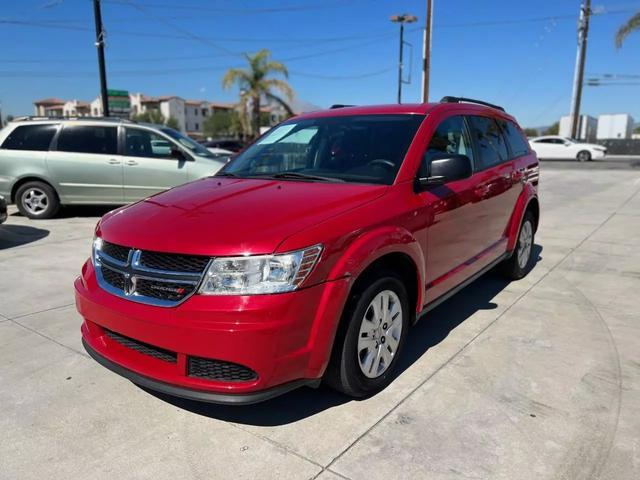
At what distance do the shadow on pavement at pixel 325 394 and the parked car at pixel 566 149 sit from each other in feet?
87.4

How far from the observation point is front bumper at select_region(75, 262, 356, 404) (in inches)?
90.9

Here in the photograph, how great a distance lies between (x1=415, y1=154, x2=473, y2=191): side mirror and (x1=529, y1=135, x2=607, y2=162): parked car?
27792 mm

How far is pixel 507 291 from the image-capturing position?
4.96m

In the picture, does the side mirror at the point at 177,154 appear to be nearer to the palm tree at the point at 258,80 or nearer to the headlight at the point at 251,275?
the headlight at the point at 251,275

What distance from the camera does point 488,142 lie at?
4.54 metres

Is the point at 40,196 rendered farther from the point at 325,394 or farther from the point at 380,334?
the point at 380,334

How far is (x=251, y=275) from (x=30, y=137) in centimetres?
822

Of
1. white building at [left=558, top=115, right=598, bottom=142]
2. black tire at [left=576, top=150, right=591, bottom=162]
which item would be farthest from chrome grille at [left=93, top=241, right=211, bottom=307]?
white building at [left=558, top=115, right=598, bottom=142]

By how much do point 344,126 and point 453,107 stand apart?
91 cm

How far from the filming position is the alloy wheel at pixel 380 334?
2828 millimetres

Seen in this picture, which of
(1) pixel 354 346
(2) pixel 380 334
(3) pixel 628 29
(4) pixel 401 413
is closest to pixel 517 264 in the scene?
(2) pixel 380 334

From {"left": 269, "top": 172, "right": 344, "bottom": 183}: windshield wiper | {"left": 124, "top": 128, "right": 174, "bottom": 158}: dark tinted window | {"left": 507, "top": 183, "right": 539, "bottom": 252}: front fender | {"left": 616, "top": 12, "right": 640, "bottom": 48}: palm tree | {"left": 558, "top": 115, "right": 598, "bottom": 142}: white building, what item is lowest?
Answer: {"left": 507, "top": 183, "right": 539, "bottom": 252}: front fender

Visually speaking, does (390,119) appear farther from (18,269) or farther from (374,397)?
(18,269)

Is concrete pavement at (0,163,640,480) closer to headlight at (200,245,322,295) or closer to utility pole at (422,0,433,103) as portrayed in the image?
headlight at (200,245,322,295)
